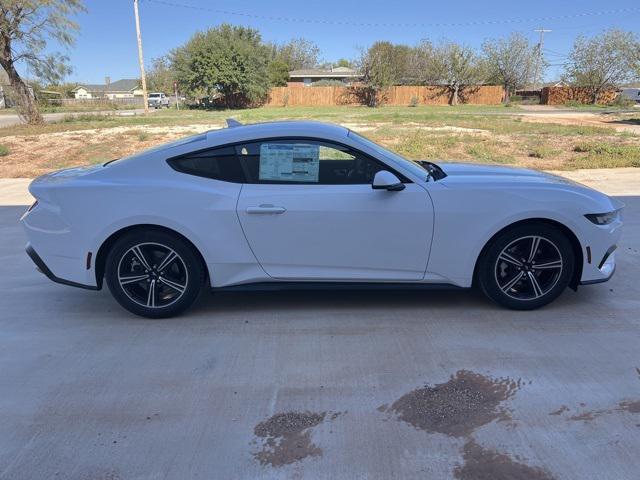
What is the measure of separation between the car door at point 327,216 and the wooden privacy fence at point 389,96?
49131mm

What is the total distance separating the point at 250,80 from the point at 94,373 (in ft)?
148

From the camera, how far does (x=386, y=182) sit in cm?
379

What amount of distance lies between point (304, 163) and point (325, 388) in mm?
1706

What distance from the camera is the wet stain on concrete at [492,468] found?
7.84 feet

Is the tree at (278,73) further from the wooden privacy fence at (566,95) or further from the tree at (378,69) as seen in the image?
the wooden privacy fence at (566,95)

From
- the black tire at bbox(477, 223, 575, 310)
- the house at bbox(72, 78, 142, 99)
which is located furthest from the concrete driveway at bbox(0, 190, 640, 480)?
the house at bbox(72, 78, 142, 99)

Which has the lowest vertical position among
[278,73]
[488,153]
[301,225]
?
[488,153]

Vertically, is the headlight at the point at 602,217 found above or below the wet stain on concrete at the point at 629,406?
above

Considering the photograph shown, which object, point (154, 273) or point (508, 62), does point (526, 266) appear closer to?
point (154, 273)

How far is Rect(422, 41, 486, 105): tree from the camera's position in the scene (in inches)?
2147

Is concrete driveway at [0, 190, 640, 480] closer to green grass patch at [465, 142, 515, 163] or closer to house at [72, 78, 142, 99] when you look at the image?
green grass patch at [465, 142, 515, 163]

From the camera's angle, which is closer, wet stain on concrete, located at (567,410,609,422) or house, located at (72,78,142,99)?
wet stain on concrete, located at (567,410,609,422)

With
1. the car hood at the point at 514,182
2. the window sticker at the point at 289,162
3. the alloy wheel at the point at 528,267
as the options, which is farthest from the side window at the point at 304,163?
the alloy wheel at the point at 528,267

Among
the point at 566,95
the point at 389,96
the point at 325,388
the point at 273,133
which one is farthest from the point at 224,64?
the point at 325,388
